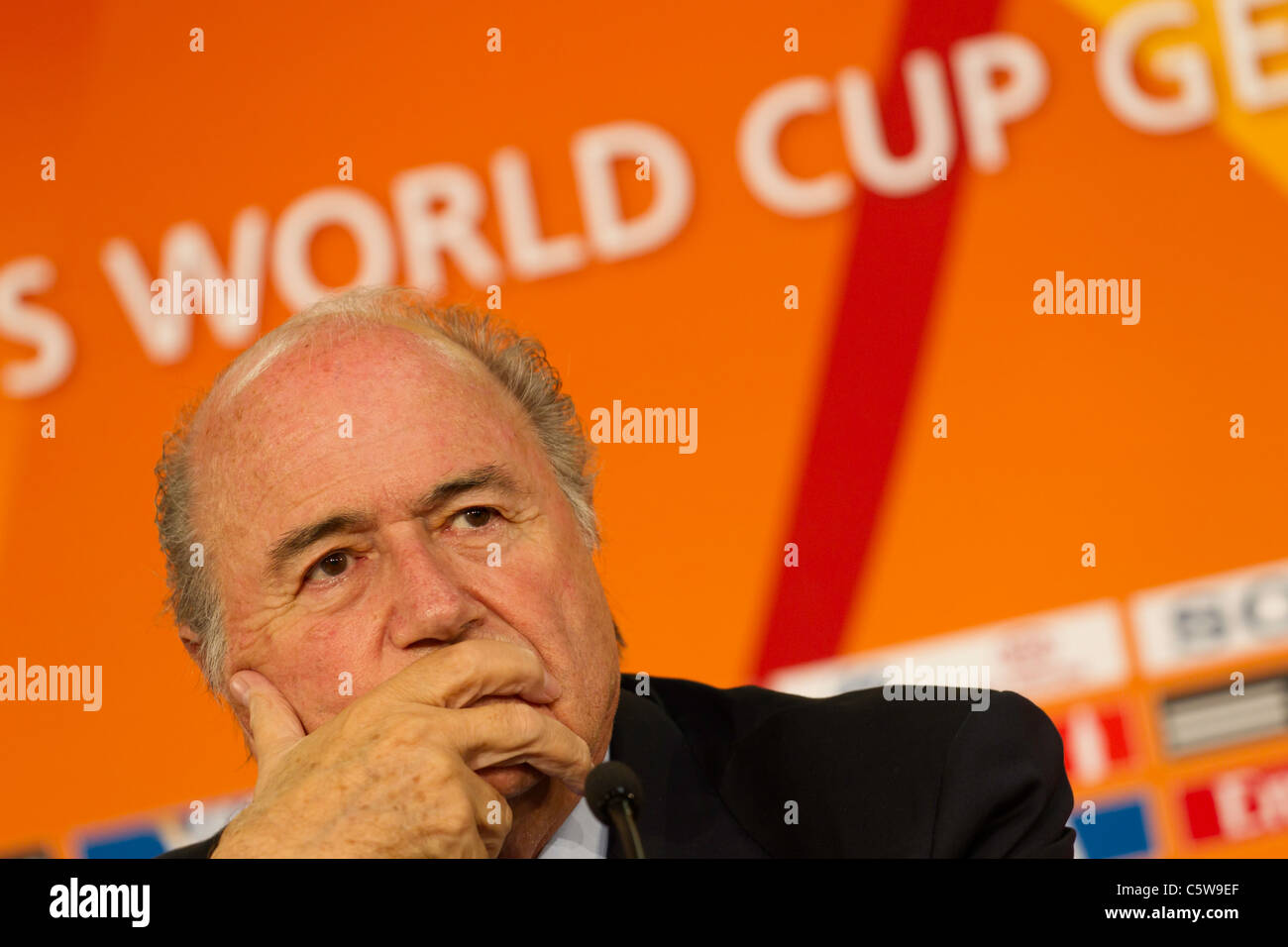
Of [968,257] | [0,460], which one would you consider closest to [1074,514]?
[968,257]

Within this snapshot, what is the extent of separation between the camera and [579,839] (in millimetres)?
2066

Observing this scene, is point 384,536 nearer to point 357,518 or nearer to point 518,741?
point 357,518

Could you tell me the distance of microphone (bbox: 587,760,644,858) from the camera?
1569 millimetres

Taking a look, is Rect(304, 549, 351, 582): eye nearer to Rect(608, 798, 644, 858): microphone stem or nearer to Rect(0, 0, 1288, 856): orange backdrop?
Rect(608, 798, 644, 858): microphone stem

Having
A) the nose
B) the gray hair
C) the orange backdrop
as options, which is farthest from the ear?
the orange backdrop

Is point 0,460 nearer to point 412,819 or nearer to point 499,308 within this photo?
point 499,308

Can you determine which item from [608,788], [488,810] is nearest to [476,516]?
[488,810]

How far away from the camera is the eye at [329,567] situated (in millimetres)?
1992

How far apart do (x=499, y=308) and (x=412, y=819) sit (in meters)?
2.19

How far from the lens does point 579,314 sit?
3.78 m

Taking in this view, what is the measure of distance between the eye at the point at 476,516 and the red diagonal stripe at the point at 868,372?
173 cm

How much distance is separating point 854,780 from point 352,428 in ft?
3.00

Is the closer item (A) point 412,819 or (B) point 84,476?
(A) point 412,819
